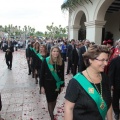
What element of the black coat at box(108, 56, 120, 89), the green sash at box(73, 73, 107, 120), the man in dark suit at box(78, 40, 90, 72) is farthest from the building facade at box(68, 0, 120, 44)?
the green sash at box(73, 73, 107, 120)

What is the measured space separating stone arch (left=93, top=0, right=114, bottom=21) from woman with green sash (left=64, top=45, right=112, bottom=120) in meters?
9.82

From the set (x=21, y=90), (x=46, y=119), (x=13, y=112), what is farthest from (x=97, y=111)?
(x=21, y=90)

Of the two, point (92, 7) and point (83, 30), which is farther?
point (83, 30)

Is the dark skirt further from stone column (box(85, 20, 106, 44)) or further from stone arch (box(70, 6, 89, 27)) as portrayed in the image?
stone arch (box(70, 6, 89, 27))

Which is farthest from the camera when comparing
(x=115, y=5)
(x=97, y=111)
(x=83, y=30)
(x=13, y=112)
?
(x=83, y=30)

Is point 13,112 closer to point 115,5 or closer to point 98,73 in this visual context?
point 98,73

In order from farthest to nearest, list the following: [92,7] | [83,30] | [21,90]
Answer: [83,30] → [92,7] → [21,90]

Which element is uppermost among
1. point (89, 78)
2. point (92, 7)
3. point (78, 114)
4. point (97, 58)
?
point (92, 7)

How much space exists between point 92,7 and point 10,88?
6999mm

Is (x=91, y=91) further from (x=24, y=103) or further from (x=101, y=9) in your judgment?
(x=101, y=9)

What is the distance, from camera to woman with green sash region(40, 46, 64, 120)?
15.6ft

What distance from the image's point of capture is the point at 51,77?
15.7 feet

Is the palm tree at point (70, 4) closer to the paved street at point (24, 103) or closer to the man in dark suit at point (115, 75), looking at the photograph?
the paved street at point (24, 103)

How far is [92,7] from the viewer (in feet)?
42.5
